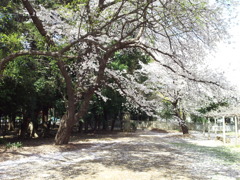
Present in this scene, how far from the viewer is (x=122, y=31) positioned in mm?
8641

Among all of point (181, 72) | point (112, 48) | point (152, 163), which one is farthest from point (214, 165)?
point (112, 48)

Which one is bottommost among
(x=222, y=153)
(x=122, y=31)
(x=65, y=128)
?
(x=222, y=153)

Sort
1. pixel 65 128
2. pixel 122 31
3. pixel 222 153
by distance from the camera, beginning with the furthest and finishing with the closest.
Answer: pixel 222 153 < pixel 65 128 < pixel 122 31

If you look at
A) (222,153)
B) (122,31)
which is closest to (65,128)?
(122,31)

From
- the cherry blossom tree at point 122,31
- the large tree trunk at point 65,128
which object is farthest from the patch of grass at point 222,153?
the large tree trunk at point 65,128

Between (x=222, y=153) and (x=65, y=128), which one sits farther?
(x=222, y=153)

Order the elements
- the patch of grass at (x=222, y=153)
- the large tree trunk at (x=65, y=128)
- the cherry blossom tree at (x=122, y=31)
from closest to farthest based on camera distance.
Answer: the cherry blossom tree at (x=122, y=31), the patch of grass at (x=222, y=153), the large tree trunk at (x=65, y=128)

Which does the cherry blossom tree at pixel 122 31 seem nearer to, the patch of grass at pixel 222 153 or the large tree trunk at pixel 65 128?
the large tree trunk at pixel 65 128

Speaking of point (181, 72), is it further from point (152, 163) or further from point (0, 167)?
point (0, 167)

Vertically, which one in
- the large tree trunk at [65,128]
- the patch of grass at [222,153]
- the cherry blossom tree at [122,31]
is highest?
the cherry blossom tree at [122,31]

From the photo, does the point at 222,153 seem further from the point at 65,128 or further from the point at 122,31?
the point at 65,128

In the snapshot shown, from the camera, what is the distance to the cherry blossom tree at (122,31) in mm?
7895

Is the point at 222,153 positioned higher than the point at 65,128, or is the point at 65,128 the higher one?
the point at 65,128

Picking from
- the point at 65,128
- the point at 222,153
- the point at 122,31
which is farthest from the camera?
the point at 222,153
